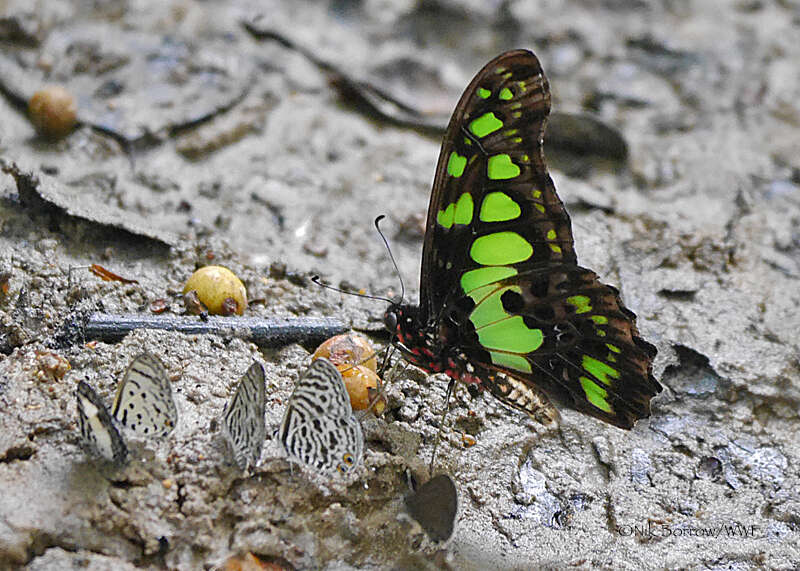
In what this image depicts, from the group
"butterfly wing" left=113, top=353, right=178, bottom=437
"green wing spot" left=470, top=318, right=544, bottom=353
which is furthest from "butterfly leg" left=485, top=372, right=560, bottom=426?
"butterfly wing" left=113, top=353, right=178, bottom=437

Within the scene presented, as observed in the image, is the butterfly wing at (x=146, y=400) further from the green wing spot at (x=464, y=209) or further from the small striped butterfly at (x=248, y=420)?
the green wing spot at (x=464, y=209)

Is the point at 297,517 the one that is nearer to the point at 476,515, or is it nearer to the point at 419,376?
the point at 476,515

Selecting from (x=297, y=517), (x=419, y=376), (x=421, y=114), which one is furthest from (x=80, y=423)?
(x=421, y=114)

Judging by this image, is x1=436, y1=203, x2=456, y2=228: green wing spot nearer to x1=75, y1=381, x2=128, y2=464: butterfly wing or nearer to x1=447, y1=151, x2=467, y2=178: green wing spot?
x1=447, y1=151, x2=467, y2=178: green wing spot

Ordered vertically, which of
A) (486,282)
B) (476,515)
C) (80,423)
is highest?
(486,282)

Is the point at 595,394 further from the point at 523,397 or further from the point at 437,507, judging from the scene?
the point at 437,507

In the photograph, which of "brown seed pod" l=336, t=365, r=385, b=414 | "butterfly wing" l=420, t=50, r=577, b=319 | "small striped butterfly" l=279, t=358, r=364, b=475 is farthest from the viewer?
"brown seed pod" l=336, t=365, r=385, b=414

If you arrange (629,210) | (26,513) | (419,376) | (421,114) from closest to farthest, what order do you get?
1. (26,513)
2. (419,376)
3. (629,210)
4. (421,114)
